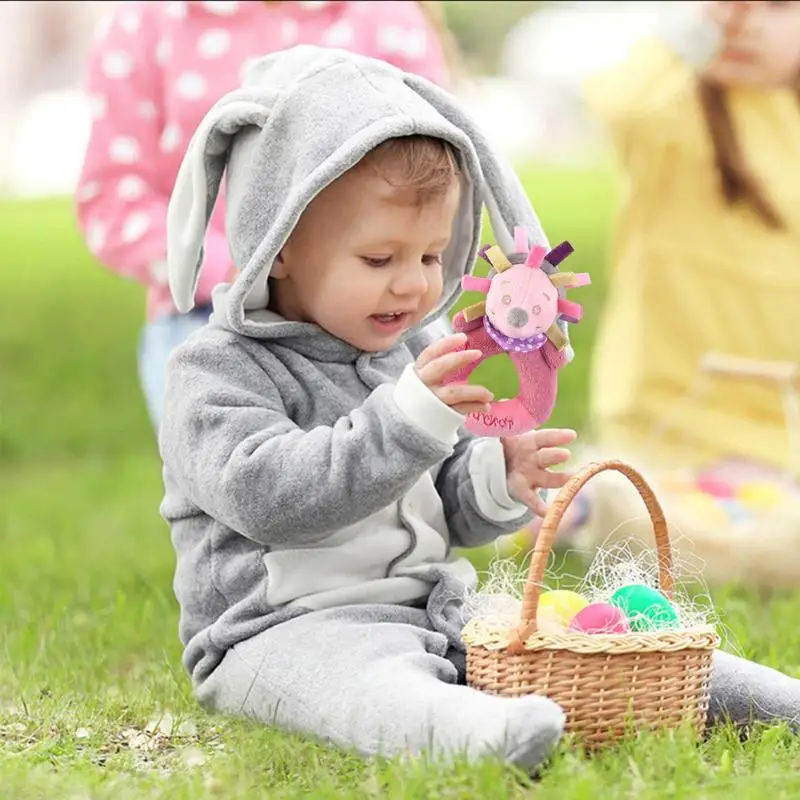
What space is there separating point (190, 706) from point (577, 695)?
86cm

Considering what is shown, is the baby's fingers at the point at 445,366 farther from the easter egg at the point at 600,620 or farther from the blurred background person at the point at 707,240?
the blurred background person at the point at 707,240

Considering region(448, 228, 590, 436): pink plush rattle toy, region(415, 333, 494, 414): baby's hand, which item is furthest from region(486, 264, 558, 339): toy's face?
region(415, 333, 494, 414): baby's hand

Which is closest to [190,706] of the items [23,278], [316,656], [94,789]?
[316,656]

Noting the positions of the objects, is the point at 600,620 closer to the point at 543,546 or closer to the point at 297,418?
the point at 543,546

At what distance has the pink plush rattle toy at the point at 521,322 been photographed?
8.82 feet

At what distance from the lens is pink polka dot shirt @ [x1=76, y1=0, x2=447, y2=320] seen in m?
4.52

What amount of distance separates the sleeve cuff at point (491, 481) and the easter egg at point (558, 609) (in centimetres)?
28

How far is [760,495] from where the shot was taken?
497cm

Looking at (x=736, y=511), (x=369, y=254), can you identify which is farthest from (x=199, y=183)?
(x=736, y=511)

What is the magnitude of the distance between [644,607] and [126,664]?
1.39 meters

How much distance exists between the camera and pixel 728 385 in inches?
218

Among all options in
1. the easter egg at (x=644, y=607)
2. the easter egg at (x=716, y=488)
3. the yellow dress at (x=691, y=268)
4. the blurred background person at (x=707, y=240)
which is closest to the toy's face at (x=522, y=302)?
the easter egg at (x=644, y=607)

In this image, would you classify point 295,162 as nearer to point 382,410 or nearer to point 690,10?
point 382,410

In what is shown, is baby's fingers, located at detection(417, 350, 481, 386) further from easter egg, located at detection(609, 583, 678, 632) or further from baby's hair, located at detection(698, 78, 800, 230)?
baby's hair, located at detection(698, 78, 800, 230)
